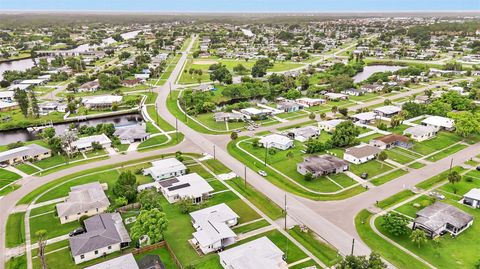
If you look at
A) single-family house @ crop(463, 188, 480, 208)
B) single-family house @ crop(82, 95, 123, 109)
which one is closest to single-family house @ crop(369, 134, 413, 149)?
single-family house @ crop(463, 188, 480, 208)

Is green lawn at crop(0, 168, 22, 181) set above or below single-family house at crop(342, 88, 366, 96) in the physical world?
below

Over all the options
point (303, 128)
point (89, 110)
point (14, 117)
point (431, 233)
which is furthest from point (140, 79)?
point (431, 233)

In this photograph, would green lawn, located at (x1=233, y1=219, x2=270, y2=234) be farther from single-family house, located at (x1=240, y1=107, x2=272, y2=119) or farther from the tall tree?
single-family house, located at (x1=240, y1=107, x2=272, y2=119)

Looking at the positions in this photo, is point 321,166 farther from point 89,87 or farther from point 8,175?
point 89,87

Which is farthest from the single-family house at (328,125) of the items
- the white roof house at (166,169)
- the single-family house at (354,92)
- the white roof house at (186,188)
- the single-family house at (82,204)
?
the single-family house at (82,204)

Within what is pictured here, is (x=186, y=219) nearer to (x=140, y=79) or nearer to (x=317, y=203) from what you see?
(x=317, y=203)

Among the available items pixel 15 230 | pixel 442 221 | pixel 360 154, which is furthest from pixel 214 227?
pixel 360 154
